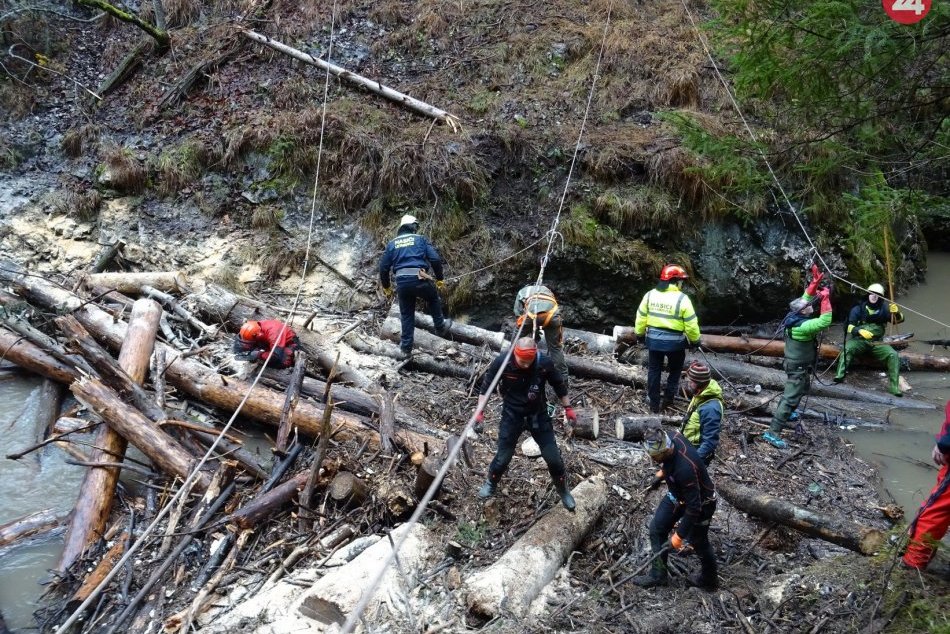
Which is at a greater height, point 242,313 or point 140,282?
point 140,282

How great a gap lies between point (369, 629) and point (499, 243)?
23.2ft

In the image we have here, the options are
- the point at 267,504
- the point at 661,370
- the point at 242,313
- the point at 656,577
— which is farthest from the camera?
the point at 242,313

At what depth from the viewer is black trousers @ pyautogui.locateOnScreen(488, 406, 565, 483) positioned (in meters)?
5.02

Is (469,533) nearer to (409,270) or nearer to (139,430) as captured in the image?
(139,430)

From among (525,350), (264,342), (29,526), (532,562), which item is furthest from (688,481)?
(29,526)

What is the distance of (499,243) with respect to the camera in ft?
33.2

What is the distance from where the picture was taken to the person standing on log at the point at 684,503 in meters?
4.35

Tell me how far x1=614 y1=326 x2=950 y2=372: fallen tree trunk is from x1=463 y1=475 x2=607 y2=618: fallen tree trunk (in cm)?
439

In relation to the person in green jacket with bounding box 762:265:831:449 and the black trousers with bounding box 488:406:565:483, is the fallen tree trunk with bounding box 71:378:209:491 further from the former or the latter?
the person in green jacket with bounding box 762:265:831:449

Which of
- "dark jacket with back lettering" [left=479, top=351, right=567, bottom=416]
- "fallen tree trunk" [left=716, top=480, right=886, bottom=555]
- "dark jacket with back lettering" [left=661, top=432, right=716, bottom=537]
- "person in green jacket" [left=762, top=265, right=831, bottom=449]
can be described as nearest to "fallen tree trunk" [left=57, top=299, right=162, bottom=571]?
"dark jacket with back lettering" [left=479, top=351, right=567, bottom=416]

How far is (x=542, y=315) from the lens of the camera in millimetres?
6465

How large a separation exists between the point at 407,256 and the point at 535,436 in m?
3.53

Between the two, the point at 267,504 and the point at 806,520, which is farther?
the point at 267,504

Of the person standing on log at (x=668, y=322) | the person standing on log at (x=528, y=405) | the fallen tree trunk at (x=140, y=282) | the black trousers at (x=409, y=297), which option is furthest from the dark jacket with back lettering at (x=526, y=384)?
the fallen tree trunk at (x=140, y=282)
